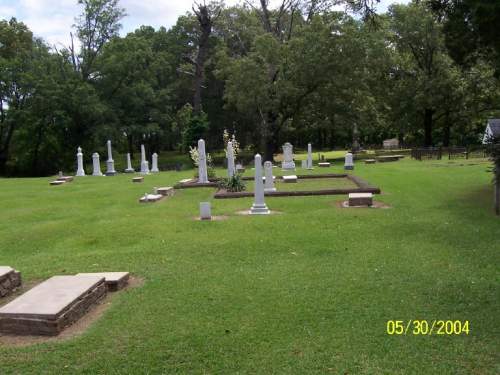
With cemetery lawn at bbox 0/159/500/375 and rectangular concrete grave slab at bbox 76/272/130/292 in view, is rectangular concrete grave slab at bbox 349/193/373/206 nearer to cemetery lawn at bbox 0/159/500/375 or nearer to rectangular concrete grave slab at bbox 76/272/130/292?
cemetery lawn at bbox 0/159/500/375

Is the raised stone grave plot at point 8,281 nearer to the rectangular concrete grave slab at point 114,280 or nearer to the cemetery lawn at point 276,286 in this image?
the cemetery lawn at point 276,286

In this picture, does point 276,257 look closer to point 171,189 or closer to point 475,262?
point 475,262

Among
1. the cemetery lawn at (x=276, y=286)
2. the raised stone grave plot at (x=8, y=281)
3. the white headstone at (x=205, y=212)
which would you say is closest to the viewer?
the cemetery lawn at (x=276, y=286)

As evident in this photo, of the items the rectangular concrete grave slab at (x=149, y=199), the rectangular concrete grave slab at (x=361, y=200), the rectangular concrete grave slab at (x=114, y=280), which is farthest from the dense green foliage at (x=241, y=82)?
the rectangular concrete grave slab at (x=114, y=280)

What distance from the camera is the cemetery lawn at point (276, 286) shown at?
414 cm

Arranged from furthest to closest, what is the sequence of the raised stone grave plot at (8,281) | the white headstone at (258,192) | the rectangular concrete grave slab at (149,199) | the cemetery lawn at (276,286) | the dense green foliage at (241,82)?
1. the dense green foliage at (241,82)
2. the rectangular concrete grave slab at (149,199)
3. the white headstone at (258,192)
4. the raised stone grave plot at (8,281)
5. the cemetery lawn at (276,286)

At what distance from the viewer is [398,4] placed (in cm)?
4581

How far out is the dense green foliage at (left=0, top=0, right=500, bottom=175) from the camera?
3475cm

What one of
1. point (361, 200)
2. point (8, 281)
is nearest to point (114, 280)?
point (8, 281)

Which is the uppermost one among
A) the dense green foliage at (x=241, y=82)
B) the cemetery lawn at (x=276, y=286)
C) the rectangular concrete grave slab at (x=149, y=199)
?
the dense green foliage at (x=241, y=82)

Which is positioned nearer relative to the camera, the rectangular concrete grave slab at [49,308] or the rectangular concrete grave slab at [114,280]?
the rectangular concrete grave slab at [49,308]

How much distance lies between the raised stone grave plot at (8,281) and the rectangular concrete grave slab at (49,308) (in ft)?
2.45

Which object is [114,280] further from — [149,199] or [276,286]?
[149,199]

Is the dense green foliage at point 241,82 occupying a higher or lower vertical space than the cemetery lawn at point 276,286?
higher
